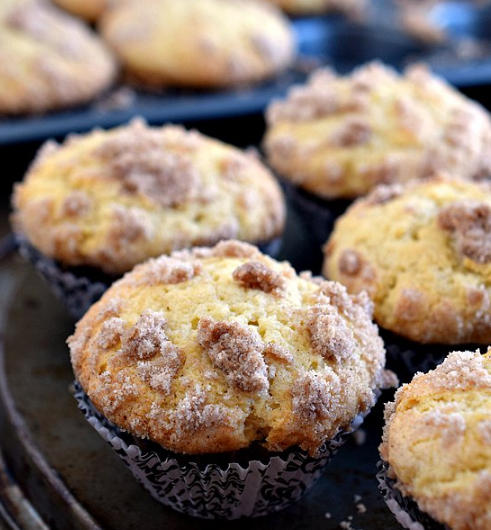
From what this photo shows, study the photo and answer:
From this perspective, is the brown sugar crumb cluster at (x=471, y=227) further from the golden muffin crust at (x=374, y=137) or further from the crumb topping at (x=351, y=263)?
the golden muffin crust at (x=374, y=137)

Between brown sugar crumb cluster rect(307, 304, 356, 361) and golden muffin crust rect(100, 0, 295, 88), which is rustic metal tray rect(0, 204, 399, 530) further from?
golden muffin crust rect(100, 0, 295, 88)

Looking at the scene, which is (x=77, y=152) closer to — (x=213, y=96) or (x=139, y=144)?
(x=139, y=144)

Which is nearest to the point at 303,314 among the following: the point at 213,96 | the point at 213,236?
the point at 213,236

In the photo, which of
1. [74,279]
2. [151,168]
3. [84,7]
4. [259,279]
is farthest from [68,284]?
[84,7]

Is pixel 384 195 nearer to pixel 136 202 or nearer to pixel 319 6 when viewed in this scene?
pixel 136 202

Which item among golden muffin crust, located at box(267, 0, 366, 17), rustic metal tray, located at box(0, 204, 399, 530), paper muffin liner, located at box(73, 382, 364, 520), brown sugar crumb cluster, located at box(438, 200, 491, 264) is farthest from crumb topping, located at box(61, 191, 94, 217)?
golden muffin crust, located at box(267, 0, 366, 17)

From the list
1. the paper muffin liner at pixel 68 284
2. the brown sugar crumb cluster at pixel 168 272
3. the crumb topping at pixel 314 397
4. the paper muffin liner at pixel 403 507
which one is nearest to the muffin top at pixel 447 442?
the paper muffin liner at pixel 403 507
